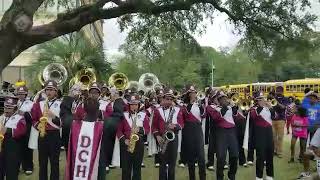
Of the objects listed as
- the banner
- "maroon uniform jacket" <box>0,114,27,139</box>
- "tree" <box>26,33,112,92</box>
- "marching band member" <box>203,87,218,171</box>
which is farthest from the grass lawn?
"tree" <box>26,33,112,92</box>

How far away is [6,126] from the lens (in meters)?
9.23

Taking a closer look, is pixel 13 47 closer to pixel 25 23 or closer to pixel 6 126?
pixel 25 23

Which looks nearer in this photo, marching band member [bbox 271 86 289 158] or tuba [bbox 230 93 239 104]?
tuba [bbox 230 93 239 104]

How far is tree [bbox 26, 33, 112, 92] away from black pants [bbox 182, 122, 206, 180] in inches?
408

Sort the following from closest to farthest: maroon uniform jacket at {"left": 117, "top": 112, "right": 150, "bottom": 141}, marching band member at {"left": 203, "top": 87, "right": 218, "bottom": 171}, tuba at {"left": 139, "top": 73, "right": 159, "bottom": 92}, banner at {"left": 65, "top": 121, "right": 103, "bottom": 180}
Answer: banner at {"left": 65, "top": 121, "right": 103, "bottom": 180} < maroon uniform jacket at {"left": 117, "top": 112, "right": 150, "bottom": 141} < marching band member at {"left": 203, "top": 87, "right": 218, "bottom": 171} < tuba at {"left": 139, "top": 73, "right": 159, "bottom": 92}

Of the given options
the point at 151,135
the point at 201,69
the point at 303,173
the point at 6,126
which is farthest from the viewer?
the point at 201,69

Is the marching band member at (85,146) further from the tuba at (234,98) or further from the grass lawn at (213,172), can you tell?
the tuba at (234,98)

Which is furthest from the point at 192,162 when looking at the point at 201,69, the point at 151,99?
the point at 201,69

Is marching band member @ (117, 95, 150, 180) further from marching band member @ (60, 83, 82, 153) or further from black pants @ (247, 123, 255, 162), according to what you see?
black pants @ (247, 123, 255, 162)

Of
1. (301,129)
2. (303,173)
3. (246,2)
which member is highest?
(246,2)

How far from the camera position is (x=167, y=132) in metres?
9.67

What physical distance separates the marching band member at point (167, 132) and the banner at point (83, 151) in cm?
230

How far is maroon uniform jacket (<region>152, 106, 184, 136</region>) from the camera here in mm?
9812

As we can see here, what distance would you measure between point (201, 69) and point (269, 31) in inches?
2194
